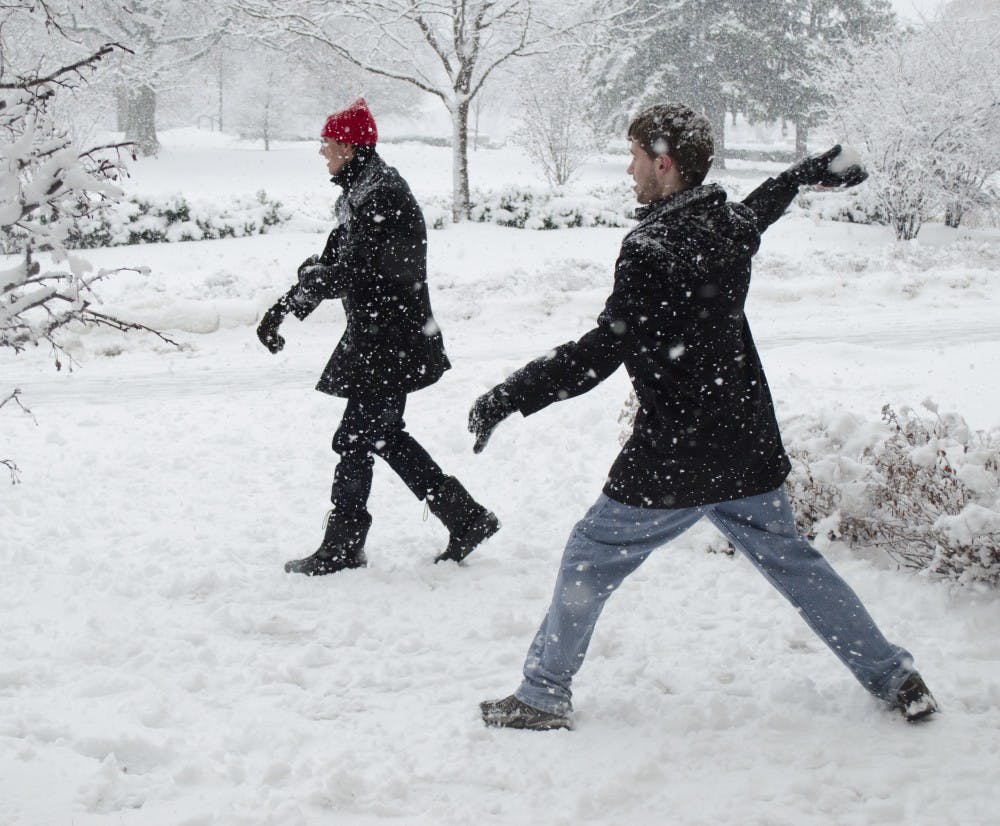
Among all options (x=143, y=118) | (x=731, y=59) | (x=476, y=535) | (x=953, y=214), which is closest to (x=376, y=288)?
(x=476, y=535)

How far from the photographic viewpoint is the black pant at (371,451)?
4.02 metres

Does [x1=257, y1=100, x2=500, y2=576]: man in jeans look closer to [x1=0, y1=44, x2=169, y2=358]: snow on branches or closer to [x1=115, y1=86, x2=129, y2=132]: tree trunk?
[x1=0, y1=44, x2=169, y2=358]: snow on branches

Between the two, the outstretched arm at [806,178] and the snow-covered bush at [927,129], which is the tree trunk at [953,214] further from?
the outstretched arm at [806,178]

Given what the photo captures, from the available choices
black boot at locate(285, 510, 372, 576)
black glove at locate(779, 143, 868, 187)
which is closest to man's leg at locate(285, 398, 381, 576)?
black boot at locate(285, 510, 372, 576)

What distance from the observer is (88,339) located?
30.6 feet

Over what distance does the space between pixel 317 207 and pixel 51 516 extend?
643 inches

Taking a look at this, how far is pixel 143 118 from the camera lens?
29219mm

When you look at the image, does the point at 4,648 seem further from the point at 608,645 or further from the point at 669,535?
the point at 669,535

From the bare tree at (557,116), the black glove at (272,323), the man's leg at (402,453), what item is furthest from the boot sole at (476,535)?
the bare tree at (557,116)

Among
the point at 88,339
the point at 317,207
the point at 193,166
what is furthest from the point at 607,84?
the point at 88,339

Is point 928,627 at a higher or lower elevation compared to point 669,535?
lower

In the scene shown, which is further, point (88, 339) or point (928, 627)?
point (88, 339)

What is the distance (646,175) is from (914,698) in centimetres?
171

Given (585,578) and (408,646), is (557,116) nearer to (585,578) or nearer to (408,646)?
(408,646)
